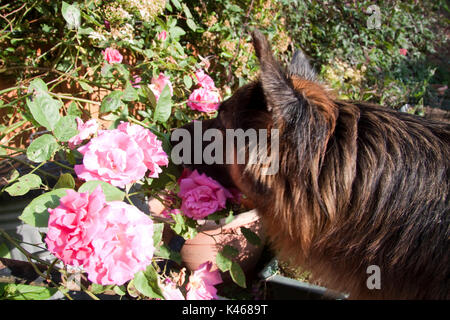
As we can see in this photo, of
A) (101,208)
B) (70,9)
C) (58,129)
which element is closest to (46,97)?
(58,129)

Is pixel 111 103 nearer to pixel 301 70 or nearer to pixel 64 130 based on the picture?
pixel 64 130

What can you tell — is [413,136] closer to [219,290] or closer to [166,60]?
[166,60]

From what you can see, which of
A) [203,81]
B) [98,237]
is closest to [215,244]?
[203,81]

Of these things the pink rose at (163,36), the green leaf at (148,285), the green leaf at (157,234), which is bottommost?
the green leaf at (148,285)

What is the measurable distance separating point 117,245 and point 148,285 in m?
0.24

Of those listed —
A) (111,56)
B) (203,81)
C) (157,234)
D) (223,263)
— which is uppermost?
(111,56)

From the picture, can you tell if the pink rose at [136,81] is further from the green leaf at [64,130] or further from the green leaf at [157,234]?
the green leaf at [157,234]

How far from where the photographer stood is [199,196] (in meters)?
1.25

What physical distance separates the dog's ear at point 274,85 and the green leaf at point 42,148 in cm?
71

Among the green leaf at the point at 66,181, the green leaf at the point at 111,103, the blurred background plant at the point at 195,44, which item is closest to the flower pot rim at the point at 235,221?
the blurred background plant at the point at 195,44

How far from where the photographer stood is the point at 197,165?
63.9 inches

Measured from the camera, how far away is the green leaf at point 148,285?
99 centimetres

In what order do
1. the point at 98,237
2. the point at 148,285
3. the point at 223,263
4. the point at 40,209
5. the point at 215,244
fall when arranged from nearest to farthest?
the point at 98,237
the point at 40,209
the point at 148,285
the point at 223,263
the point at 215,244

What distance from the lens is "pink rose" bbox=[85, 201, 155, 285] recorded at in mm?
806
